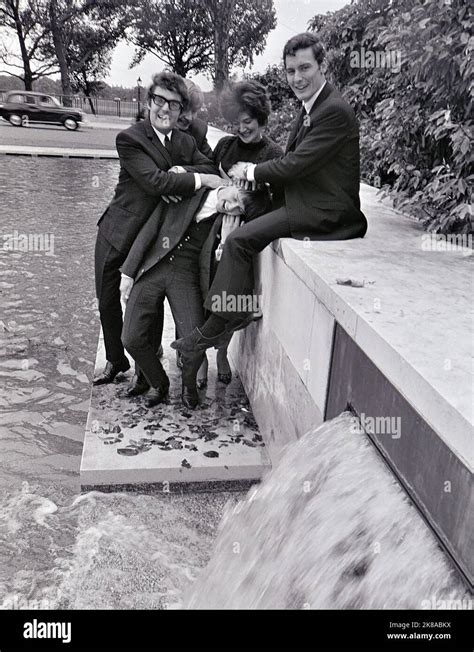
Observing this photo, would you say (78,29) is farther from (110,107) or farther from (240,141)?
(240,141)

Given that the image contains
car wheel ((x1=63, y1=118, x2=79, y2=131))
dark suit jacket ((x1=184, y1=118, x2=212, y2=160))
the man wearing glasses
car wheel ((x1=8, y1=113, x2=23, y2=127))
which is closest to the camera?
the man wearing glasses

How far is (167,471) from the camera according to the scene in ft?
12.4

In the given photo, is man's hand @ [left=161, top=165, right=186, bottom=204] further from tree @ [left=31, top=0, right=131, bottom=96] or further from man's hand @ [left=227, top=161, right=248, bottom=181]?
tree @ [left=31, top=0, right=131, bottom=96]

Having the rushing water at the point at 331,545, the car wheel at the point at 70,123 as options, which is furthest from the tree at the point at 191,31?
the rushing water at the point at 331,545

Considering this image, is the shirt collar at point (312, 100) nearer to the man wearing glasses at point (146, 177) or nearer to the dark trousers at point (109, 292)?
the man wearing glasses at point (146, 177)

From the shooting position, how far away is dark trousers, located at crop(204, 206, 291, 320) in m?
3.75

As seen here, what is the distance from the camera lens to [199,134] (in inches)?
182

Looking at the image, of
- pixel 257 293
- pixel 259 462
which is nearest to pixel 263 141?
pixel 257 293

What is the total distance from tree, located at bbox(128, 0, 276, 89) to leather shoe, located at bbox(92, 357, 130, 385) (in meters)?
38.2

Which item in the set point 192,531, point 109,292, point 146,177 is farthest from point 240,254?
point 192,531

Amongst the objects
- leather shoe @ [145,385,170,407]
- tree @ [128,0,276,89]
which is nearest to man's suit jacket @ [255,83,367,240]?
leather shoe @ [145,385,170,407]

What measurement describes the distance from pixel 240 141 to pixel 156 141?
54 centimetres

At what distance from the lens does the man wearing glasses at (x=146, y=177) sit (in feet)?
13.2
